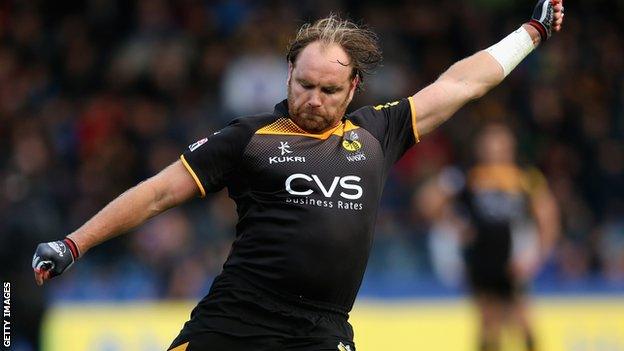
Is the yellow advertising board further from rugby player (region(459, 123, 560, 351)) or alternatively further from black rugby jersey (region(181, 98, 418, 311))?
black rugby jersey (region(181, 98, 418, 311))

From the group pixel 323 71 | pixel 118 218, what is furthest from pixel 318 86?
pixel 118 218

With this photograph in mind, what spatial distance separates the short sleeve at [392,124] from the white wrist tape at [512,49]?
63 centimetres

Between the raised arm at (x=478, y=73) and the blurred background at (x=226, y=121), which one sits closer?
the raised arm at (x=478, y=73)

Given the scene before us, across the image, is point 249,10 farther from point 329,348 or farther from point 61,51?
point 329,348

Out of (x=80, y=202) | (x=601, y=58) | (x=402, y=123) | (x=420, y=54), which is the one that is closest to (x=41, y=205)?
(x=80, y=202)

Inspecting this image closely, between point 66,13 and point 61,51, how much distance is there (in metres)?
0.98

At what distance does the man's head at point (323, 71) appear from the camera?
5.86m

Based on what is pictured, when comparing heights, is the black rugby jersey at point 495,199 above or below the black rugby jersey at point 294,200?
above

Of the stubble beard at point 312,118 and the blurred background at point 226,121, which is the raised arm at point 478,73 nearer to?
the stubble beard at point 312,118

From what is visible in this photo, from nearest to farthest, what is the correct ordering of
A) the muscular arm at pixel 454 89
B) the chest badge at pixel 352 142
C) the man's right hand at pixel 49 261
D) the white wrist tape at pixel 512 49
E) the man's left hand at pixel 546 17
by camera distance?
the man's right hand at pixel 49 261 → the chest badge at pixel 352 142 → the muscular arm at pixel 454 89 → the white wrist tape at pixel 512 49 → the man's left hand at pixel 546 17

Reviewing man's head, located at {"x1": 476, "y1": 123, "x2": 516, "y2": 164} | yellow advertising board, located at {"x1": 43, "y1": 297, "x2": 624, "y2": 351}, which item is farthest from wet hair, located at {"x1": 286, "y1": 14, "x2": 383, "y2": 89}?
yellow advertising board, located at {"x1": 43, "y1": 297, "x2": 624, "y2": 351}

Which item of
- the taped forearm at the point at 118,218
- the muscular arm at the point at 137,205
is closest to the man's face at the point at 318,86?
the muscular arm at the point at 137,205

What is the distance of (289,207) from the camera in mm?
5781

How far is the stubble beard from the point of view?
5.88m
